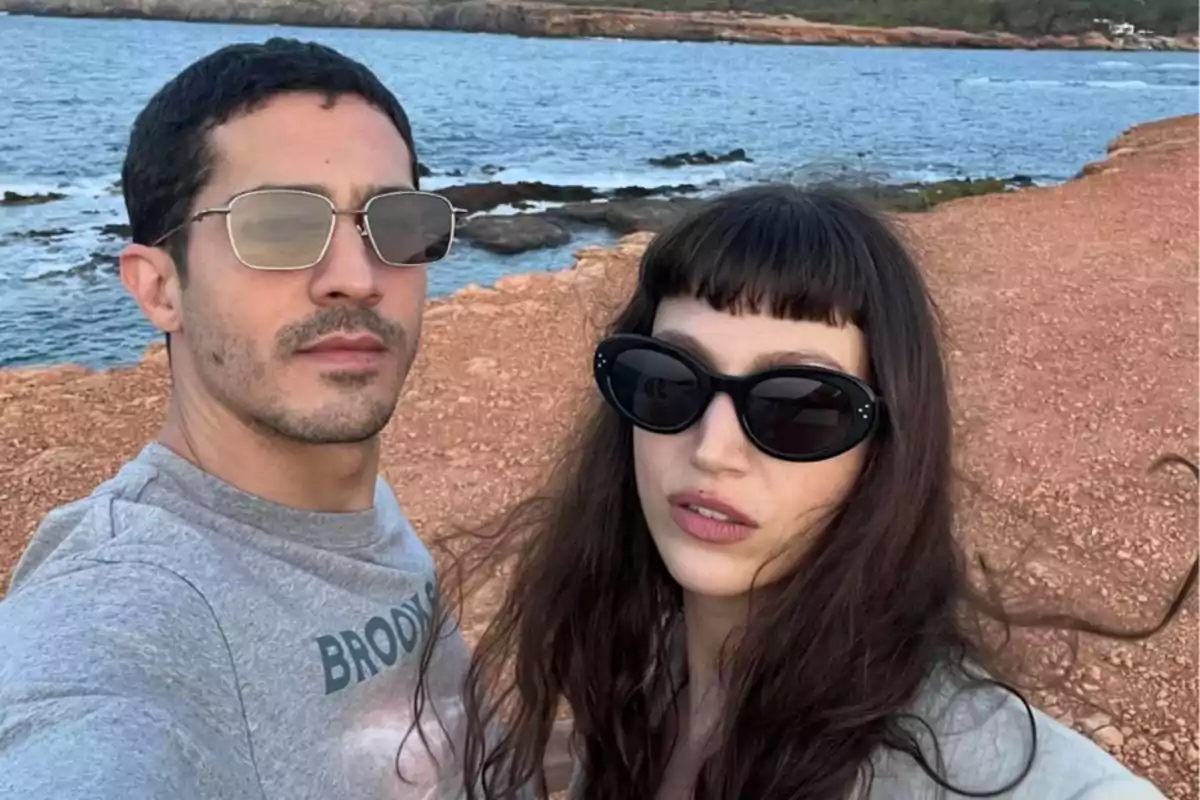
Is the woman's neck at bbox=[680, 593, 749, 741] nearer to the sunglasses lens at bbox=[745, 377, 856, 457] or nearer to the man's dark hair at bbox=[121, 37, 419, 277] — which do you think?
the sunglasses lens at bbox=[745, 377, 856, 457]

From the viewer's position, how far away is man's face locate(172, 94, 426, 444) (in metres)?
1.93

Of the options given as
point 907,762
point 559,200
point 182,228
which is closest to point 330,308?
point 182,228

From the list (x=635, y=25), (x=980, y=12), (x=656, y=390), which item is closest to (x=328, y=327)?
(x=656, y=390)

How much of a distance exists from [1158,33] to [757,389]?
382ft

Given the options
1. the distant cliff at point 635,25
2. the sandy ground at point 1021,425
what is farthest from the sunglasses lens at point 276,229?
the distant cliff at point 635,25

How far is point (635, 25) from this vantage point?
102 m

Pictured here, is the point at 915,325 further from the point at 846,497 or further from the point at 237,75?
the point at 237,75

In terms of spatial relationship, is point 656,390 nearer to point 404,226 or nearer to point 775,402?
point 775,402

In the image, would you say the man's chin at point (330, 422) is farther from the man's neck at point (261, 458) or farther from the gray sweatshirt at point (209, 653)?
the gray sweatshirt at point (209, 653)

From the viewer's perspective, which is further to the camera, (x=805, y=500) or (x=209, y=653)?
(x=805, y=500)

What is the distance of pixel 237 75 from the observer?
6.50 ft

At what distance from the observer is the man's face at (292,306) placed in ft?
6.32

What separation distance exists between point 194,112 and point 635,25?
10547 centimetres

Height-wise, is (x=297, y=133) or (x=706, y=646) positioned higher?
(x=297, y=133)
